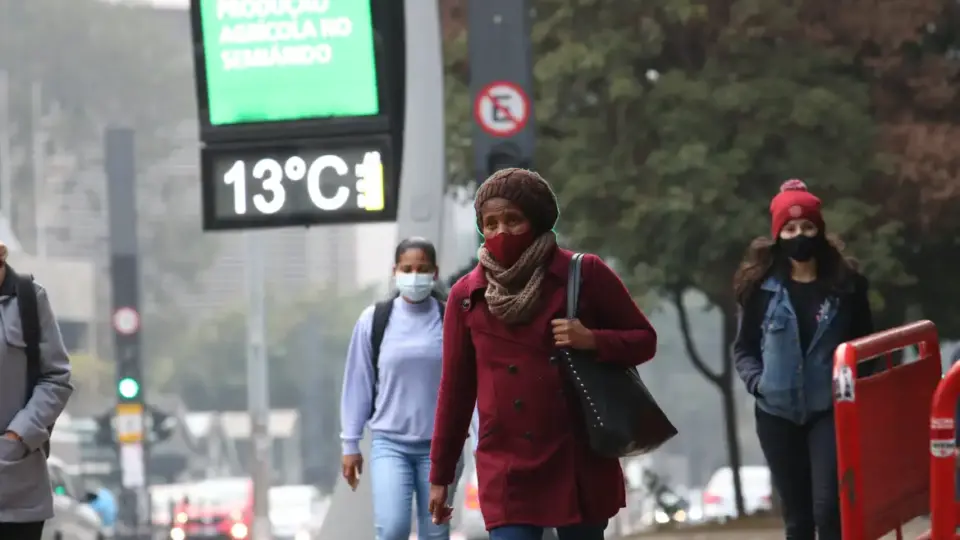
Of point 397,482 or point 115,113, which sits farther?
point 115,113

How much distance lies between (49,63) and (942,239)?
69651 millimetres

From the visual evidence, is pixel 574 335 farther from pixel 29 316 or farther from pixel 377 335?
pixel 377 335

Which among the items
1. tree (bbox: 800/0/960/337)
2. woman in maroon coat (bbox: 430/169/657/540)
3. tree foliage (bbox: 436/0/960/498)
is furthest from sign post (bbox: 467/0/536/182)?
tree (bbox: 800/0/960/337)

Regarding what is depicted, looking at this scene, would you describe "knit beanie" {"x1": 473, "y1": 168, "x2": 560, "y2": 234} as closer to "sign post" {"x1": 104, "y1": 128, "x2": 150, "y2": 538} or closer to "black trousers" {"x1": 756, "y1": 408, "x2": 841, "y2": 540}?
"black trousers" {"x1": 756, "y1": 408, "x2": 841, "y2": 540}

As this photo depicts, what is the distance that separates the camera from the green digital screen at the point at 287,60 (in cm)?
1355

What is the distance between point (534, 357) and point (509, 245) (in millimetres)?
350

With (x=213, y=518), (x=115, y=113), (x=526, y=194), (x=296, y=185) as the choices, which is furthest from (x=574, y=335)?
(x=115, y=113)

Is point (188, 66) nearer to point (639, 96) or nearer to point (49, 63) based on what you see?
point (49, 63)

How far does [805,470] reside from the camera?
898 cm

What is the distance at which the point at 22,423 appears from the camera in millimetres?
7777

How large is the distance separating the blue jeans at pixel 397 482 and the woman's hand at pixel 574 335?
3426mm

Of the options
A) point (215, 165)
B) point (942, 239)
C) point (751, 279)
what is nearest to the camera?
point (751, 279)

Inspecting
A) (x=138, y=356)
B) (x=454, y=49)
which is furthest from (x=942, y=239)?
(x=138, y=356)

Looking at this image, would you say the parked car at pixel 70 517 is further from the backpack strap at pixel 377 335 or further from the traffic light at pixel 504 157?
the backpack strap at pixel 377 335
